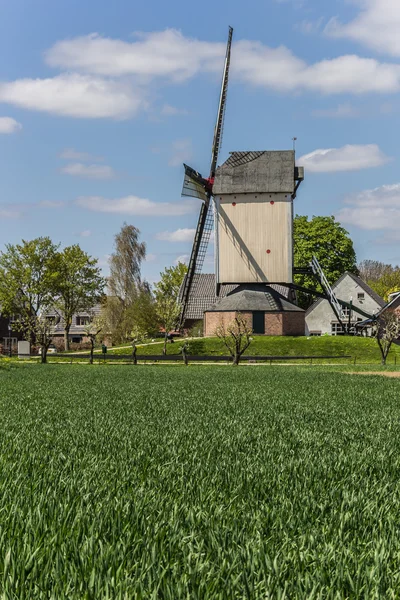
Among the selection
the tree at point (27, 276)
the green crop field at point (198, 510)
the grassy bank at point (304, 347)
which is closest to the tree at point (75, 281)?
the tree at point (27, 276)

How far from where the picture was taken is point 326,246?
96.4m

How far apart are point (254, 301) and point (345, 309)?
76.0 ft

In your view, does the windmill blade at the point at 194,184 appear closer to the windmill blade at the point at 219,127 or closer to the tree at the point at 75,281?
the windmill blade at the point at 219,127

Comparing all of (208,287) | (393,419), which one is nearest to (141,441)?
(393,419)

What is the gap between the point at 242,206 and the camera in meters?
70.3

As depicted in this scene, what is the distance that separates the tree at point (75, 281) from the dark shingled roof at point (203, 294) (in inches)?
461

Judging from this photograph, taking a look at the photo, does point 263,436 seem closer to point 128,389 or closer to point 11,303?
point 128,389

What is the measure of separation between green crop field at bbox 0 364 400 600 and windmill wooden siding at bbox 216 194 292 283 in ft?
189

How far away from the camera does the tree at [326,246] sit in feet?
313

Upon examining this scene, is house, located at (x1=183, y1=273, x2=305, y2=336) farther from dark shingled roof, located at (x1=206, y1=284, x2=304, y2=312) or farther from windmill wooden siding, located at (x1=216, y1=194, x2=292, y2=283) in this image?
windmill wooden siding, located at (x1=216, y1=194, x2=292, y2=283)

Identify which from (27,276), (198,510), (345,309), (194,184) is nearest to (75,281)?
(27,276)

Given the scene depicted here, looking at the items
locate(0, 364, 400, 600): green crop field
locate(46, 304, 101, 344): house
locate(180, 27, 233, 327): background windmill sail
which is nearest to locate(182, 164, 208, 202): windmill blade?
locate(180, 27, 233, 327): background windmill sail

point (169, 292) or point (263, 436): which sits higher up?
point (169, 292)

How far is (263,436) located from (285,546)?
6447 mm
